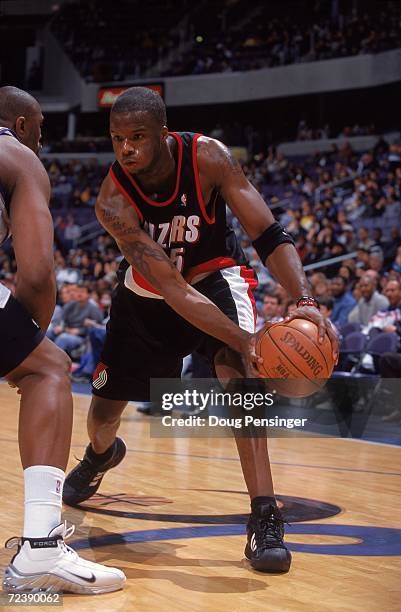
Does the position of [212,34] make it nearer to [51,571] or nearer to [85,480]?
[85,480]

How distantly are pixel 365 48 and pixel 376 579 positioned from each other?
1918cm

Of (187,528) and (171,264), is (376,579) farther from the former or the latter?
(171,264)

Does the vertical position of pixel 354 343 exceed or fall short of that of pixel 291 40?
it falls short

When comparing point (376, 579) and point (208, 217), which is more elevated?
point (208, 217)

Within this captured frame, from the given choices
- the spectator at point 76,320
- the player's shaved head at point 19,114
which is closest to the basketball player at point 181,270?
the player's shaved head at point 19,114

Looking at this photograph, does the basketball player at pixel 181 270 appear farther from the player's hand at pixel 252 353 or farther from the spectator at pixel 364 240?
the spectator at pixel 364 240

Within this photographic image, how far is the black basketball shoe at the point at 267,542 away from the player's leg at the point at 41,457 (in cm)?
57

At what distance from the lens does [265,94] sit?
72.8 ft

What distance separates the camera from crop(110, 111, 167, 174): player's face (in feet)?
10.4

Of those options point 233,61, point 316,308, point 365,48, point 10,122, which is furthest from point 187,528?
point 233,61

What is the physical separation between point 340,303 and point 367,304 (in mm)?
453

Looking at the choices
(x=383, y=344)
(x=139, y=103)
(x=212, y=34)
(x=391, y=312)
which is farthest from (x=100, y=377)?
(x=212, y=34)

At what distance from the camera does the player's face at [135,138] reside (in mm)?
3162

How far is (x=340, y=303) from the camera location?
28.6ft
